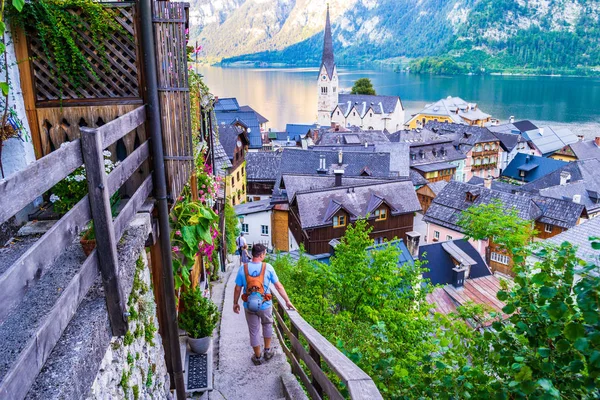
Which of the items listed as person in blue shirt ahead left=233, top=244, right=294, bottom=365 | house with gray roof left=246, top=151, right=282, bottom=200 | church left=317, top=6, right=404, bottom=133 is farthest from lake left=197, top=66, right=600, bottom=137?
person in blue shirt ahead left=233, top=244, right=294, bottom=365

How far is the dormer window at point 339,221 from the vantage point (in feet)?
93.3

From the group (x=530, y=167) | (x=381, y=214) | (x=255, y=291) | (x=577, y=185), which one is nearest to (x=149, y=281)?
(x=255, y=291)

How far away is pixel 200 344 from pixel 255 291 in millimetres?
1900

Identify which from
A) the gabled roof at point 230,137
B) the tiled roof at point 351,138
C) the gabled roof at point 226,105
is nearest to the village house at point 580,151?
the tiled roof at point 351,138

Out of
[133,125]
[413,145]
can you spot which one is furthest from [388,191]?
[133,125]

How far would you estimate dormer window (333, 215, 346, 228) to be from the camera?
28.4 meters

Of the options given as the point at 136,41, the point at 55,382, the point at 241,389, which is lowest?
the point at 241,389

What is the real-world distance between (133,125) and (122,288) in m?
1.44

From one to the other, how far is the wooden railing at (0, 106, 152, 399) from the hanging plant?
1427mm

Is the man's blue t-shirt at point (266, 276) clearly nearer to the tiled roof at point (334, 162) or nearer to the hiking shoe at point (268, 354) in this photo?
the hiking shoe at point (268, 354)

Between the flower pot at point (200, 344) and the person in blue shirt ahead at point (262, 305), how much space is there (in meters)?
1.05

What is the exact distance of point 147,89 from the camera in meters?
4.68

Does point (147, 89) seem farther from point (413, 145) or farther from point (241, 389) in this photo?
point (413, 145)

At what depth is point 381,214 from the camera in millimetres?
29641
